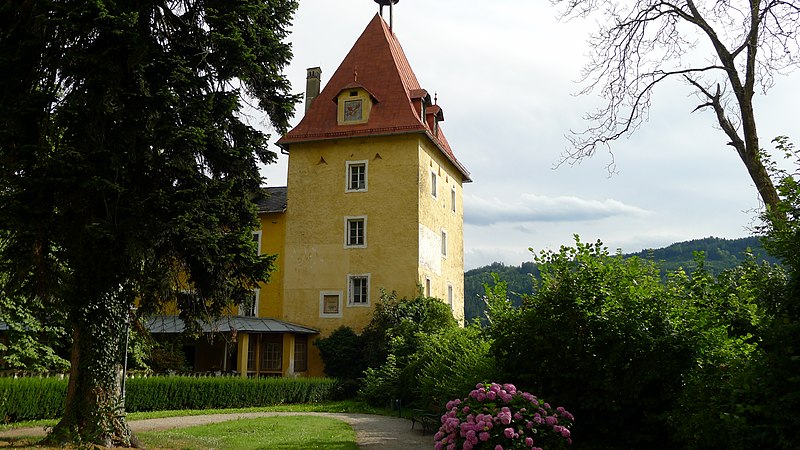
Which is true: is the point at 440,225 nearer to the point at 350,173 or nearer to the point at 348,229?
the point at 348,229

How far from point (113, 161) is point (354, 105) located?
21931 mm

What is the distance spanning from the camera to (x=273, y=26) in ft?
44.6

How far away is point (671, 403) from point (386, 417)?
41.6ft

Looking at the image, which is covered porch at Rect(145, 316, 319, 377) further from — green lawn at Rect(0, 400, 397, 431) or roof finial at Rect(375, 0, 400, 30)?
roof finial at Rect(375, 0, 400, 30)

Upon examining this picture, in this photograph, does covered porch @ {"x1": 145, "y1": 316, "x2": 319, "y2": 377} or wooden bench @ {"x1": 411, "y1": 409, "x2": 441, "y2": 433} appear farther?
covered porch @ {"x1": 145, "y1": 316, "x2": 319, "y2": 377}

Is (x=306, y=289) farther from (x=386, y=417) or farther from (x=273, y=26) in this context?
(x=273, y=26)

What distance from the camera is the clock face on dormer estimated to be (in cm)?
3203

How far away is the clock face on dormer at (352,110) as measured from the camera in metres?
32.0

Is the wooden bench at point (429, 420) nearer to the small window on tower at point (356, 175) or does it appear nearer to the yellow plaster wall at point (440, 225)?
the yellow plaster wall at point (440, 225)

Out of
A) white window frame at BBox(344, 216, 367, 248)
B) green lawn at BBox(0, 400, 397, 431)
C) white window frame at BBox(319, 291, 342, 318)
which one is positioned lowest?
green lawn at BBox(0, 400, 397, 431)

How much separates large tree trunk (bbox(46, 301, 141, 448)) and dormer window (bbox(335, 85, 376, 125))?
2133 centimetres

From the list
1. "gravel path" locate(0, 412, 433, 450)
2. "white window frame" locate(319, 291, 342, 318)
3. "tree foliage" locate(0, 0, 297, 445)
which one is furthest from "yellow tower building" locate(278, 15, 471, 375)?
"tree foliage" locate(0, 0, 297, 445)

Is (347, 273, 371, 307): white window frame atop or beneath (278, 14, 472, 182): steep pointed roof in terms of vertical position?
beneath

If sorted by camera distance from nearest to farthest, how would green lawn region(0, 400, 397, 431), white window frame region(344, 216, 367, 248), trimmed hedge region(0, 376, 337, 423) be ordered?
trimmed hedge region(0, 376, 337, 423), green lawn region(0, 400, 397, 431), white window frame region(344, 216, 367, 248)
